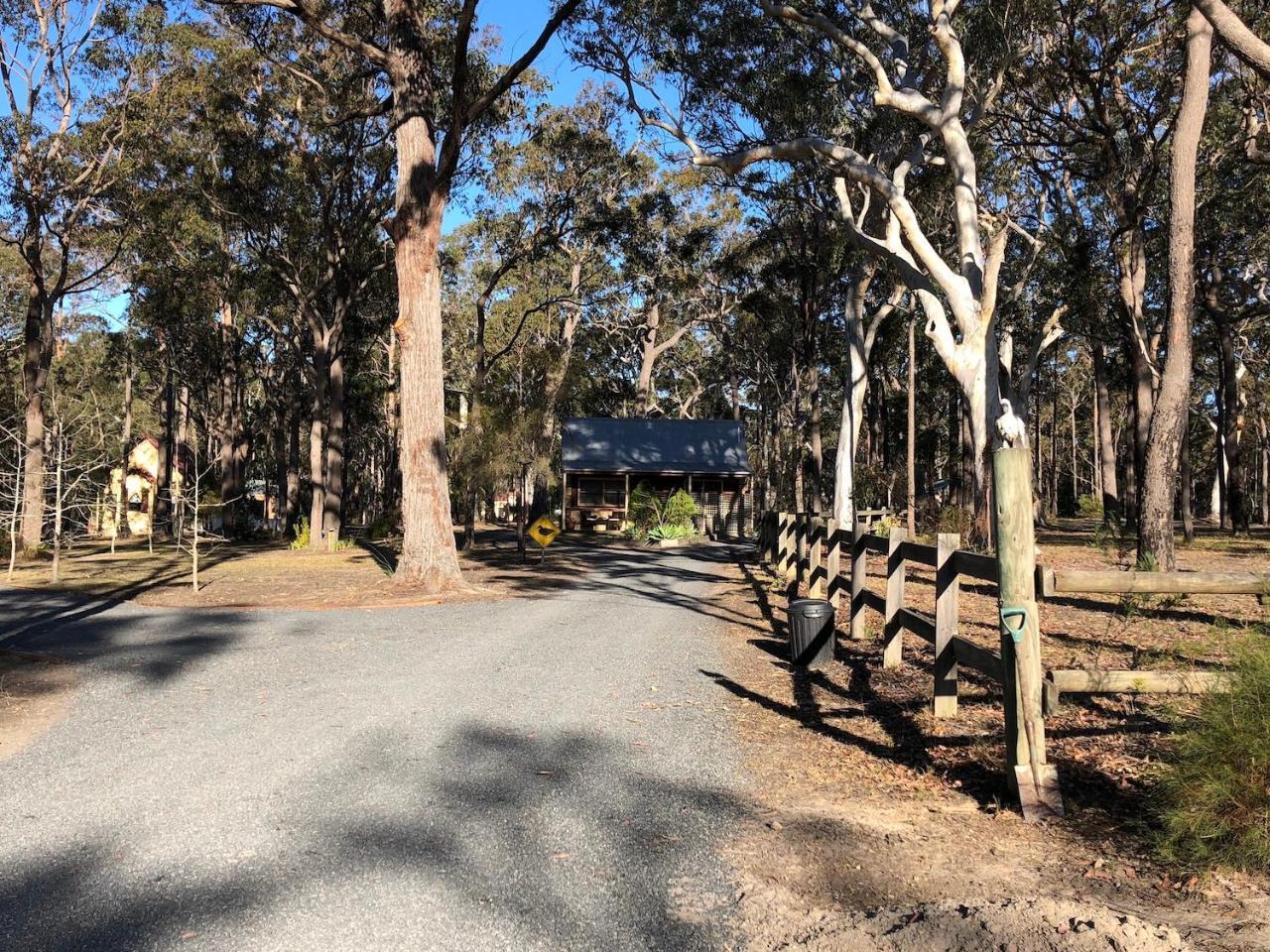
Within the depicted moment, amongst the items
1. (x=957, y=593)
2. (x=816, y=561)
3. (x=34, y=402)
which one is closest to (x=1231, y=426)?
(x=816, y=561)

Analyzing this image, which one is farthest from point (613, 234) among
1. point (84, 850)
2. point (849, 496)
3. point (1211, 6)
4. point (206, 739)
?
point (84, 850)

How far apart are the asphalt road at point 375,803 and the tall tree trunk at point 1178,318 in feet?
22.5

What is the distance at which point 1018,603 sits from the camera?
4.83 meters

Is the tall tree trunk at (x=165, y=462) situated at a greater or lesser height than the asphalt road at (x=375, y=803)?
greater

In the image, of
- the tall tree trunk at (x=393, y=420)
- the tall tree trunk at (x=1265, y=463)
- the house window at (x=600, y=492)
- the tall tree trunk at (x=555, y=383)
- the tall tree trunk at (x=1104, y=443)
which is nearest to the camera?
the tall tree trunk at (x=555, y=383)

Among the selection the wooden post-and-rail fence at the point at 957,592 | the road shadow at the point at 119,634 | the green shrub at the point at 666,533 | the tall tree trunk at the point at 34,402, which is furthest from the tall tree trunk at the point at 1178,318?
the tall tree trunk at the point at 34,402

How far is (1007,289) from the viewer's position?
92.9 ft

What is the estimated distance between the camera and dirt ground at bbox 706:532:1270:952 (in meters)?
3.46

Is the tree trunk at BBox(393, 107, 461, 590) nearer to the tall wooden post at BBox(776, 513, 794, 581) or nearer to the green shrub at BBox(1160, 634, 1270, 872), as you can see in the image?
the tall wooden post at BBox(776, 513, 794, 581)

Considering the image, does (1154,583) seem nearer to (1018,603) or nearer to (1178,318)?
(1018,603)

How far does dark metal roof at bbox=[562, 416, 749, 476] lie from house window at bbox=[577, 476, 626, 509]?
1420 mm

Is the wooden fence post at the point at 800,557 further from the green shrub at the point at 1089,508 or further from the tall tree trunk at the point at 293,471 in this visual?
the green shrub at the point at 1089,508

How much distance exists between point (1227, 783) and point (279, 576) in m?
19.1

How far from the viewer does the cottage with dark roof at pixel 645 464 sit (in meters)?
42.6
